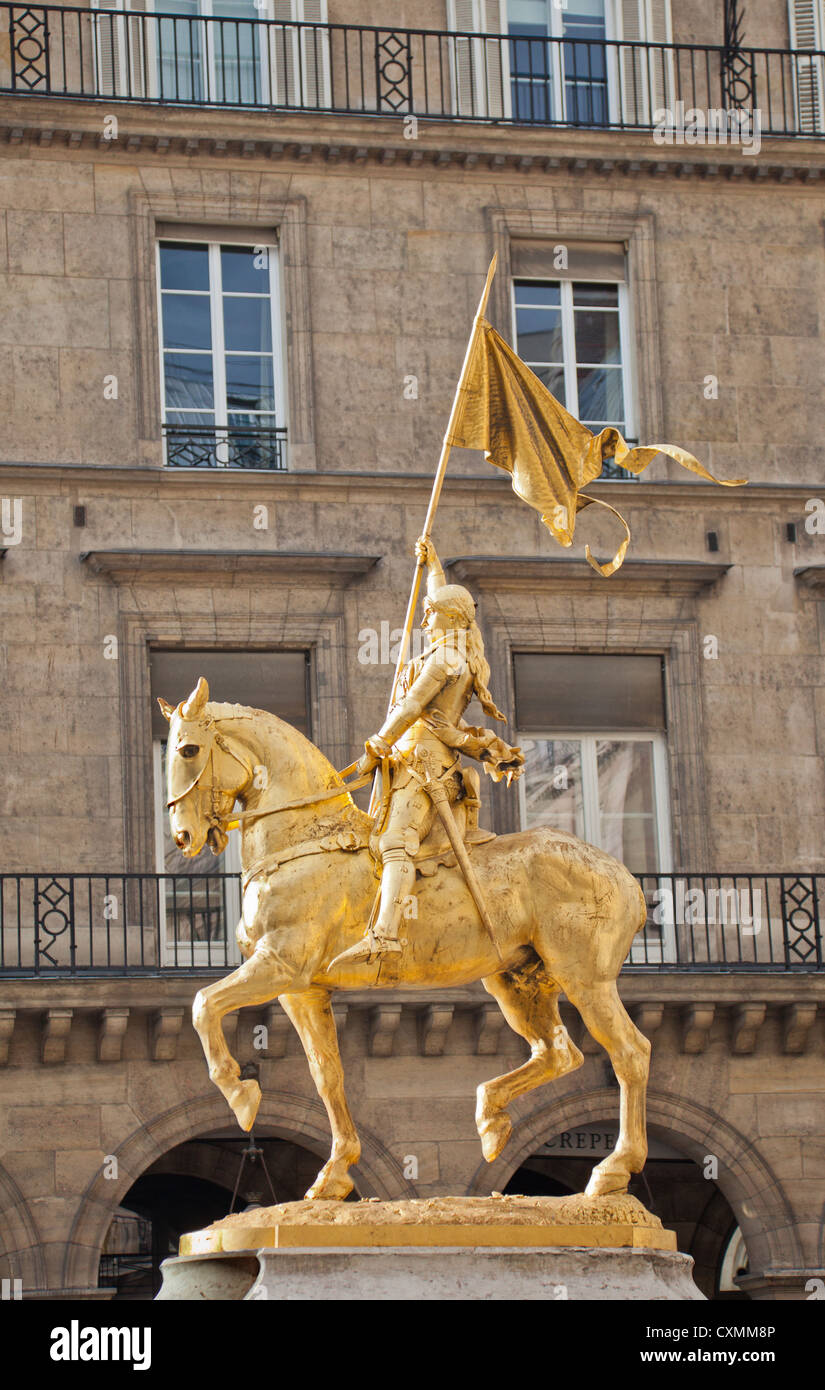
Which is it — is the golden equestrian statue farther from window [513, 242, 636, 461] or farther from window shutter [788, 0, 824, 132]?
window shutter [788, 0, 824, 132]

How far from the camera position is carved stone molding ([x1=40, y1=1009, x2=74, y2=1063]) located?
65.4 ft

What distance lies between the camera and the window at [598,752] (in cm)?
2202

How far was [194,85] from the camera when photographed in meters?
22.7

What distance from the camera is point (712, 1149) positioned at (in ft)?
69.3

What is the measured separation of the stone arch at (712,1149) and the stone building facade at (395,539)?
0.03 m

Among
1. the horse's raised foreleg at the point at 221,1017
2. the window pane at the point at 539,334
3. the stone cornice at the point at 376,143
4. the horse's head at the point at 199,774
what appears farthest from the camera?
the window pane at the point at 539,334

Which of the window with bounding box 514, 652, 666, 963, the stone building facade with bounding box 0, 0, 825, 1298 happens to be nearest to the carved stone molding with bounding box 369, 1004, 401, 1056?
the stone building facade with bounding box 0, 0, 825, 1298

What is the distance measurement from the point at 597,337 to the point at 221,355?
10.6 ft

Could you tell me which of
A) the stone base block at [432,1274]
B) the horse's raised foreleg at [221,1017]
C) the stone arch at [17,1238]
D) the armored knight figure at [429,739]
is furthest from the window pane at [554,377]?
the stone base block at [432,1274]

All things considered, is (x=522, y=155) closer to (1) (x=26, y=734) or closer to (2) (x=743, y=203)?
(2) (x=743, y=203)

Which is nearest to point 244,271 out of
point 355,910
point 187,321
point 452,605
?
point 187,321

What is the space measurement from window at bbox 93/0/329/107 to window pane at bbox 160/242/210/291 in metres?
1.21

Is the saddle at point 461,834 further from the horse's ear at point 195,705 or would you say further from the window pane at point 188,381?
the window pane at point 188,381

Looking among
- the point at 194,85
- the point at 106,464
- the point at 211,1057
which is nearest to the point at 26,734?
the point at 106,464
